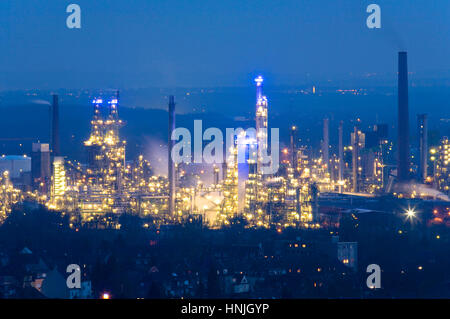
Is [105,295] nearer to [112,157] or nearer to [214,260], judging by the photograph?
[214,260]

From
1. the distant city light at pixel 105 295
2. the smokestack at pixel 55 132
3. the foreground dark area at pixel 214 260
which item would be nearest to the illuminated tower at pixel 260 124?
the foreground dark area at pixel 214 260

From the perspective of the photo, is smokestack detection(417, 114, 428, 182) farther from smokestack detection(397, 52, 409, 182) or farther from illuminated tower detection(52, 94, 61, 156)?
illuminated tower detection(52, 94, 61, 156)

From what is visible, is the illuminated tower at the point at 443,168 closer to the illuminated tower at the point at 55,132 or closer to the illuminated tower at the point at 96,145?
the illuminated tower at the point at 96,145

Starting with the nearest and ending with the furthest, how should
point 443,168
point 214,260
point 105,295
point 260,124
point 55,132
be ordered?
point 105,295, point 214,260, point 260,124, point 443,168, point 55,132

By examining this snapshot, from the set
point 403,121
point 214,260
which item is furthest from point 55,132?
point 214,260
